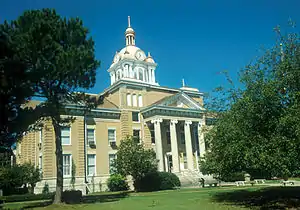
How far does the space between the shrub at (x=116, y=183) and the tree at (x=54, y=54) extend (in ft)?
51.0

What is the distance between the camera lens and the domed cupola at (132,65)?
53938 mm

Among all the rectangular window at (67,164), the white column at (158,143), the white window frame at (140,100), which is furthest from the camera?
the white window frame at (140,100)

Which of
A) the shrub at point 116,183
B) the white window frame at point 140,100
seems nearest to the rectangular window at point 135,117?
the white window frame at point 140,100

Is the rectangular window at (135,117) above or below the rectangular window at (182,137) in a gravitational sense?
above

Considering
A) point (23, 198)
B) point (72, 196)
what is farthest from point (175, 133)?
point (23, 198)

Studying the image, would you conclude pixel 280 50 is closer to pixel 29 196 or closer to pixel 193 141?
pixel 29 196

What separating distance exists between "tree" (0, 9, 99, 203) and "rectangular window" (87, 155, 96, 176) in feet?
53.2

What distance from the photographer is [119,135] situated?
40719 millimetres

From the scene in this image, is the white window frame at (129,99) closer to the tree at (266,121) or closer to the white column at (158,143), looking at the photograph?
the white column at (158,143)

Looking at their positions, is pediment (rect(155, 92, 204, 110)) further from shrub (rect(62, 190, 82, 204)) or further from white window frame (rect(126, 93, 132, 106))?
shrub (rect(62, 190, 82, 204))

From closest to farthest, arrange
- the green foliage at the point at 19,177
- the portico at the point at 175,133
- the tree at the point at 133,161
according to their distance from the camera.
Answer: the tree at the point at 133,161, the green foliage at the point at 19,177, the portico at the point at 175,133

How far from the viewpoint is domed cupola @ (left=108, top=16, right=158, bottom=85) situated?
5394 centimetres

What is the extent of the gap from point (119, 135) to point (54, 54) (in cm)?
2167

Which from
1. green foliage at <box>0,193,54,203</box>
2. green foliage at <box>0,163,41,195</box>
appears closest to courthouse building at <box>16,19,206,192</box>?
green foliage at <box>0,163,41,195</box>
